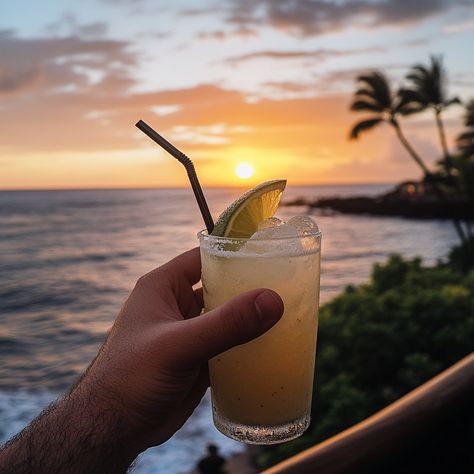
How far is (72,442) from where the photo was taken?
139 centimetres

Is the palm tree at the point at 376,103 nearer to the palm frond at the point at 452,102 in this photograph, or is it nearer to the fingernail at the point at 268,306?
the palm frond at the point at 452,102

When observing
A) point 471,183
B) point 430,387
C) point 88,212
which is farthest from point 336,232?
point 430,387

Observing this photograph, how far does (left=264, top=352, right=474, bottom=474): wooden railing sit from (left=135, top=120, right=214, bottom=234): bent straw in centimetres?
69

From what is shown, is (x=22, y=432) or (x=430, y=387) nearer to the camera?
(x=22, y=432)

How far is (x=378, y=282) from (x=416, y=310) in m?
3.51

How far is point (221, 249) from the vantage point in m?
1.65

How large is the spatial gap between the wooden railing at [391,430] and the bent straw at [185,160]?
2.27 feet

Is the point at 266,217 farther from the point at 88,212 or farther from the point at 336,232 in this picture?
the point at 88,212

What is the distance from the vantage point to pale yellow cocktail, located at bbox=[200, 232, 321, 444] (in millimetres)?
1602

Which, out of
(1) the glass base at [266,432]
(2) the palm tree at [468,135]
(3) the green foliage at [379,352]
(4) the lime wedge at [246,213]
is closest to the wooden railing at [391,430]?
(1) the glass base at [266,432]

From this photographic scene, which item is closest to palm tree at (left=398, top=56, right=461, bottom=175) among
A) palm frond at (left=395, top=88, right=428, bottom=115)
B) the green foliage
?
palm frond at (left=395, top=88, right=428, bottom=115)

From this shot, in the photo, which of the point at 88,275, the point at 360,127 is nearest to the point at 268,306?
the point at 88,275

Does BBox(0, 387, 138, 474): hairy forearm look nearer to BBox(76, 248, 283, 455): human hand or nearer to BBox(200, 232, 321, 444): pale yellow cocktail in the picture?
BBox(76, 248, 283, 455): human hand

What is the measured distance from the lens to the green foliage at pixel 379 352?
262 inches
